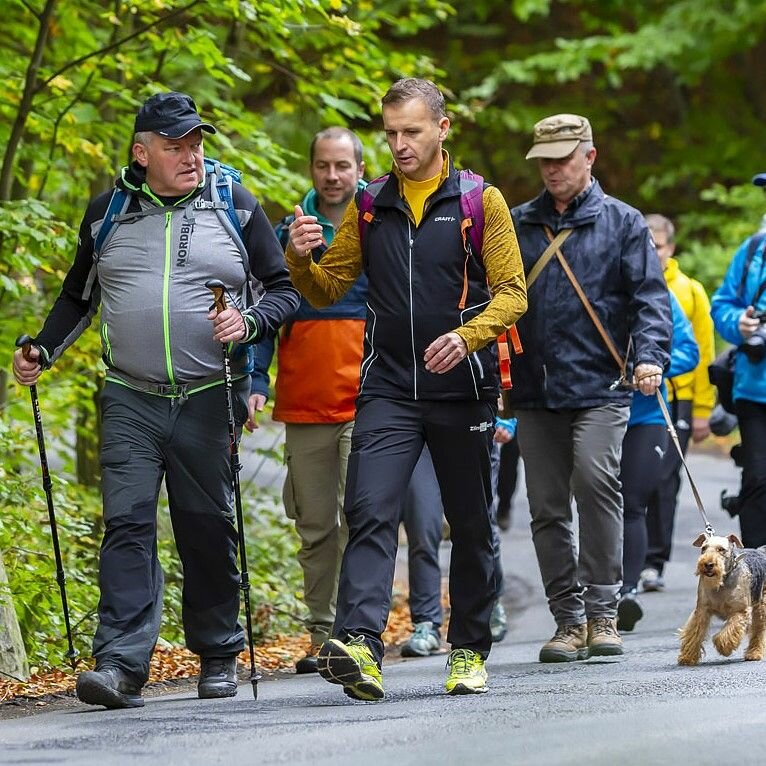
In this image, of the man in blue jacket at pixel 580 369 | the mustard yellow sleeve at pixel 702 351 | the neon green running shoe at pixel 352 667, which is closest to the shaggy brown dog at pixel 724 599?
the man in blue jacket at pixel 580 369

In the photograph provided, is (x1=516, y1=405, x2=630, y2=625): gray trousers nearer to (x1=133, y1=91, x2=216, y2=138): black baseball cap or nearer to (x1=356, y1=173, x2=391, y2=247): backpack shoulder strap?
(x1=356, y1=173, x2=391, y2=247): backpack shoulder strap

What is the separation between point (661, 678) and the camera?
7234mm

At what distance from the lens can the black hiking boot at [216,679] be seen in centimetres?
723

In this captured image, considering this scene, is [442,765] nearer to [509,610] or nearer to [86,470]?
[509,610]

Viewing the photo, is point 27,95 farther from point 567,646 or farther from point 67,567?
point 567,646

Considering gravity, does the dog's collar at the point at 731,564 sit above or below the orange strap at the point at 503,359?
below

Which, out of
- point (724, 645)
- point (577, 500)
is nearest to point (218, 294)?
point (577, 500)

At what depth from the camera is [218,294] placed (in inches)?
274

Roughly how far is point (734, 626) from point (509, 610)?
4180 millimetres

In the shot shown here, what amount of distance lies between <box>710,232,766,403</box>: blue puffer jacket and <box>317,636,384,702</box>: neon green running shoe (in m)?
3.38

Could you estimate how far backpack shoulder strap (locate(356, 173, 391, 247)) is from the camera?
23.1 feet

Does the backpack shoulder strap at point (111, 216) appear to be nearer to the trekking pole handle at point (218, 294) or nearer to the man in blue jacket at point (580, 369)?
the trekking pole handle at point (218, 294)

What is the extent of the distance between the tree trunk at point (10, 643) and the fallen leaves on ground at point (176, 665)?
0.05 metres

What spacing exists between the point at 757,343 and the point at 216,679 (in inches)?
140
